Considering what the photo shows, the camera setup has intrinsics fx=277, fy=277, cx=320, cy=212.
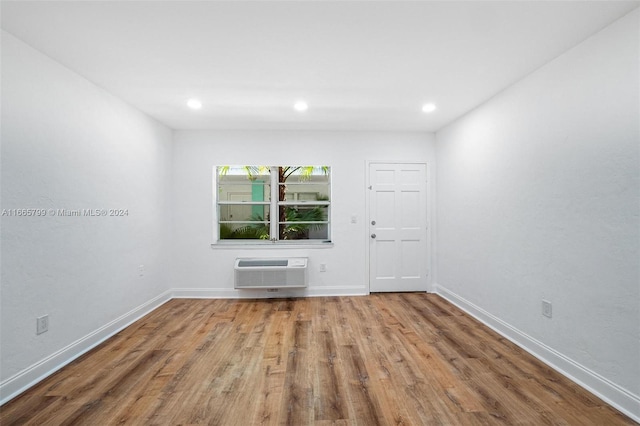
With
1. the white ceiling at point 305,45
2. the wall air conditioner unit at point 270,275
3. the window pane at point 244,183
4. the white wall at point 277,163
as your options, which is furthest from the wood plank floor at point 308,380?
the white ceiling at point 305,45

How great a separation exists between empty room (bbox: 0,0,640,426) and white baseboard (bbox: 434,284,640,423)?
0.05 feet

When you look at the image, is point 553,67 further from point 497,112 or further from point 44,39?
point 44,39

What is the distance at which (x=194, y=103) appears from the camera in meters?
2.98

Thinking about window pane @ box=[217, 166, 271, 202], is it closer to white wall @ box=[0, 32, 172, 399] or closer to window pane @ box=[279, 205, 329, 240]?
window pane @ box=[279, 205, 329, 240]

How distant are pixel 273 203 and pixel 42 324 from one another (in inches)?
105

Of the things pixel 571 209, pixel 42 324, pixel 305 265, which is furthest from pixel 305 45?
pixel 42 324

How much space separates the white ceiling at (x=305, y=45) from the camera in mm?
1643

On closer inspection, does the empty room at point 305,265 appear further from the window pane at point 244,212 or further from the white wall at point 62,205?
the window pane at point 244,212

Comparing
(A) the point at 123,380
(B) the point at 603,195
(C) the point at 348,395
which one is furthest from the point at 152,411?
(B) the point at 603,195

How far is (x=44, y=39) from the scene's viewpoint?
6.22 ft

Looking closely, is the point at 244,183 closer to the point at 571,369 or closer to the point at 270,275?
the point at 270,275

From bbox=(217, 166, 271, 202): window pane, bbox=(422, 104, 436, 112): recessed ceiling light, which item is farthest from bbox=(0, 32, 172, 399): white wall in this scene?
bbox=(422, 104, 436, 112): recessed ceiling light

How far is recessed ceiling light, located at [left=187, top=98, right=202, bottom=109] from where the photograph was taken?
2.92 meters

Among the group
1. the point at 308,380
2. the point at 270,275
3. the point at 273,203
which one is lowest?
the point at 308,380
